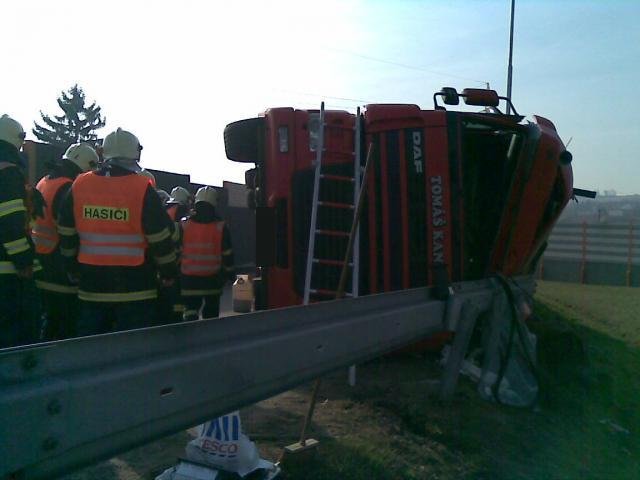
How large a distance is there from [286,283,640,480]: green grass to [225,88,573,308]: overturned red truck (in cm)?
106

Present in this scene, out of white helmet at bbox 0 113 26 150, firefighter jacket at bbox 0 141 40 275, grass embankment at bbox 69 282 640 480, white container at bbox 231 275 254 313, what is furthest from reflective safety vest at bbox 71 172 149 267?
white container at bbox 231 275 254 313

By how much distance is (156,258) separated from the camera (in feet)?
13.5

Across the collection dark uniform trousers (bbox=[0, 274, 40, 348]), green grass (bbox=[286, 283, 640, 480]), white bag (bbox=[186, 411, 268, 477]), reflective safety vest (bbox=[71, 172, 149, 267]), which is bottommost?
green grass (bbox=[286, 283, 640, 480])

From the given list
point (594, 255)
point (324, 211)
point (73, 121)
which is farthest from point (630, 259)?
point (73, 121)

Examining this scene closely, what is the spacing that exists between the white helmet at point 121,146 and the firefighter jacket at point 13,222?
0.60 metres

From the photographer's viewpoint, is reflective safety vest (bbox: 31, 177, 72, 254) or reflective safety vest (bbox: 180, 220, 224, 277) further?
reflective safety vest (bbox: 180, 220, 224, 277)

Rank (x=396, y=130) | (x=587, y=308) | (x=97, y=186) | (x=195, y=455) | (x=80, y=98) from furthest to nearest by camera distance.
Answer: (x=80, y=98), (x=587, y=308), (x=396, y=130), (x=97, y=186), (x=195, y=455)

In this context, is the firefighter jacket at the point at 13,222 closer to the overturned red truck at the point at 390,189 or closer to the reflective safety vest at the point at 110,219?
the reflective safety vest at the point at 110,219

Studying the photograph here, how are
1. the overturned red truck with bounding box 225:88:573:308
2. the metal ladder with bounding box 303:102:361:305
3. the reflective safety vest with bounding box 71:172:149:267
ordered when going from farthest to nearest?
the overturned red truck with bounding box 225:88:573:308 < the metal ladder with bounding box 303:102:361:305 < the reflective safety vest with bounding box 71:172:149:267

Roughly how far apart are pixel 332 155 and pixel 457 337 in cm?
210

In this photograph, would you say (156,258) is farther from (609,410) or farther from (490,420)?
(609,410)

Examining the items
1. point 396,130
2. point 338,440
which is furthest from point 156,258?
point 396,130

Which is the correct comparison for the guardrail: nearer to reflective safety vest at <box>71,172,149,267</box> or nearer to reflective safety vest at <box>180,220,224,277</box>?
reflective safety vest at <box>71,172,149,267</box>

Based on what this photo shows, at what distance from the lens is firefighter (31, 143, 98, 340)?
4.89 m
